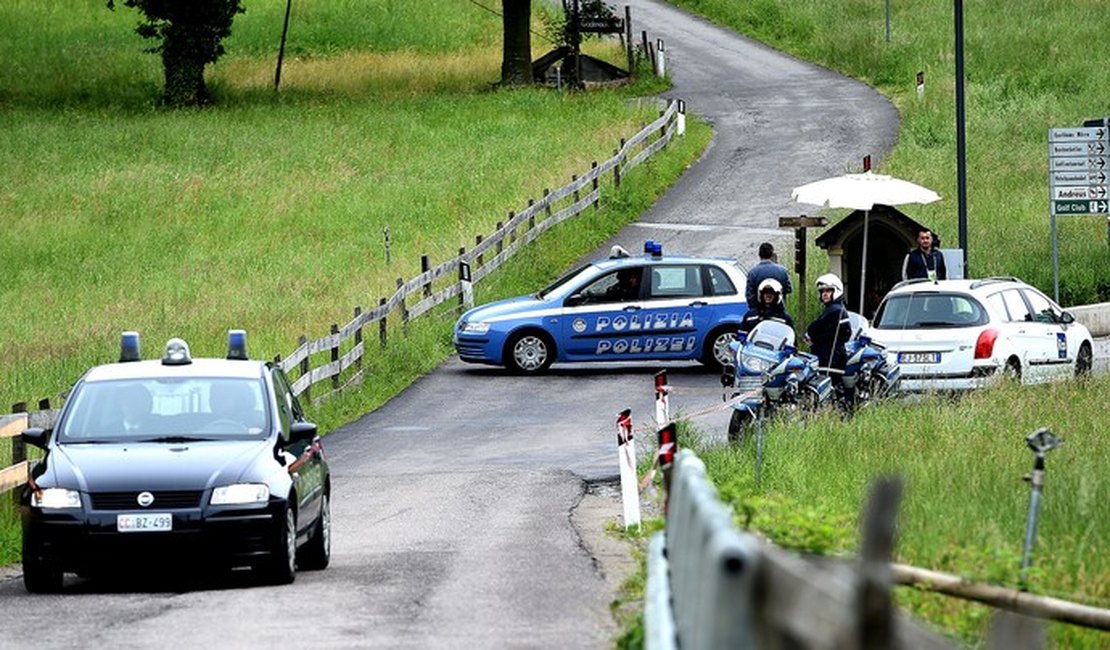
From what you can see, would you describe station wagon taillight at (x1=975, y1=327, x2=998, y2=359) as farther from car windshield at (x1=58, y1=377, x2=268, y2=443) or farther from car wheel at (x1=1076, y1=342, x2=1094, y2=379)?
car windshield at (x1=58, y1=377, x2=268, y2=443)

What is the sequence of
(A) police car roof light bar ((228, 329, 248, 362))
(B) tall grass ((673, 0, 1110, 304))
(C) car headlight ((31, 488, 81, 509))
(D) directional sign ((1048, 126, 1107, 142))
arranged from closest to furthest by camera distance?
(C) car headlight ((31, 488, 81, 509)), (A) police car roof light bar ((228, 329, 248, 362)), (D) directional sign ((1048, 126, 1107, 142)), (B) tall grass ((673, 0, 1110, 304))

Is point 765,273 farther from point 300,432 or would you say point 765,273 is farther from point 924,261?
point 300,432

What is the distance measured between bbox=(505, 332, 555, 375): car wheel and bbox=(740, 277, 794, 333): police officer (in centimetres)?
Result: 723

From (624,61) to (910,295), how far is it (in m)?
38.2

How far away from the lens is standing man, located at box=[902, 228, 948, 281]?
87.9ft

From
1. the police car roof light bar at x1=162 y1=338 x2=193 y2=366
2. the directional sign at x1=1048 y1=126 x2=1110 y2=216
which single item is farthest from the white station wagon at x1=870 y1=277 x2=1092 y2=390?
the police car roof light bar at x1=162 y1=338 x2=193 y2=366

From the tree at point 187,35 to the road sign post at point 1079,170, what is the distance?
102 feet

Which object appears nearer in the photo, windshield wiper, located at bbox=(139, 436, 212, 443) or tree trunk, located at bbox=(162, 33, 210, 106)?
windshield wiper, located at bbox=(139, 436, 212, 443)

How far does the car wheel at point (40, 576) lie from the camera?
1293 centimetres

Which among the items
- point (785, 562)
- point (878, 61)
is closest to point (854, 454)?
point (785, 562)

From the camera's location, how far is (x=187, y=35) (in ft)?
187

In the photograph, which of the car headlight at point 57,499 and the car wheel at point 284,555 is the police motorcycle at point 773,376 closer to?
the car wheel at point 284,555

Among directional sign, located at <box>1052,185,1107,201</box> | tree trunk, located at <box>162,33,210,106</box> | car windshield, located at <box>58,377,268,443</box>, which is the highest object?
tree trunk, located at <box>162,33,210,106</box>

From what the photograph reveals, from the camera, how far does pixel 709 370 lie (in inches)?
1137
